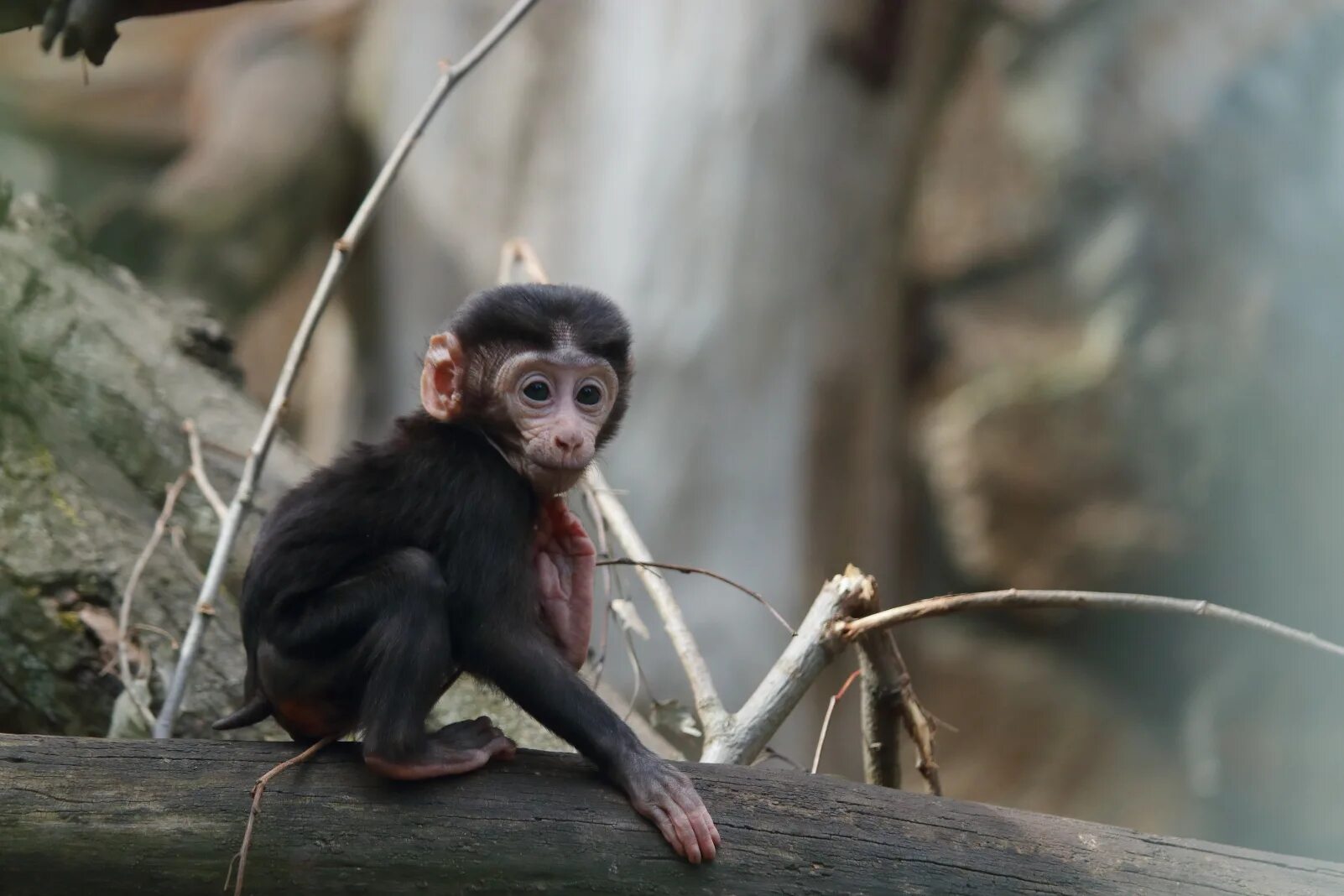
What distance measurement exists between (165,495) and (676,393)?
3626mm

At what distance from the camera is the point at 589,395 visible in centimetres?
339

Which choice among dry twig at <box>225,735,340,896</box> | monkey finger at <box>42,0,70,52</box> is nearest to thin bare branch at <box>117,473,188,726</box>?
dry twig at <box>225,735,340,896</box>

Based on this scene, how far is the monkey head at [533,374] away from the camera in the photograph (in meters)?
3.28

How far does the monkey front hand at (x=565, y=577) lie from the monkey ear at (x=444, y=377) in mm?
342

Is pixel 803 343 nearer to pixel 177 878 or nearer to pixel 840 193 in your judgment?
pixel 840 193

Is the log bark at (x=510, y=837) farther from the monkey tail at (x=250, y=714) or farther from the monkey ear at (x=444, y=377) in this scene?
the monkey ear at (x=444, y=377)

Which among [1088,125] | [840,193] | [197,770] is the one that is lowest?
[197,770]

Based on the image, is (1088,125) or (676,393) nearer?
(676,393)

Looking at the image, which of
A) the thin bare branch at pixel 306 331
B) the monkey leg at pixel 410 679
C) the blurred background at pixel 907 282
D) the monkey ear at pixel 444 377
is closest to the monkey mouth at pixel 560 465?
the monkey ear at pixel 444 377

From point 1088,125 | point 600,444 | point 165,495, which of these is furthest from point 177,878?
point 1088,125

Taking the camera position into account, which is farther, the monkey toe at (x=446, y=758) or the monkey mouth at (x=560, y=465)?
the monkey mouth at (x=560, y=465)

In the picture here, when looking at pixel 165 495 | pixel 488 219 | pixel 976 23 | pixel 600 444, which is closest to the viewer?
pixel 600 444

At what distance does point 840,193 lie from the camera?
8.00 metres

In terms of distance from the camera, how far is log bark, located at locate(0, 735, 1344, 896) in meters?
2.54
